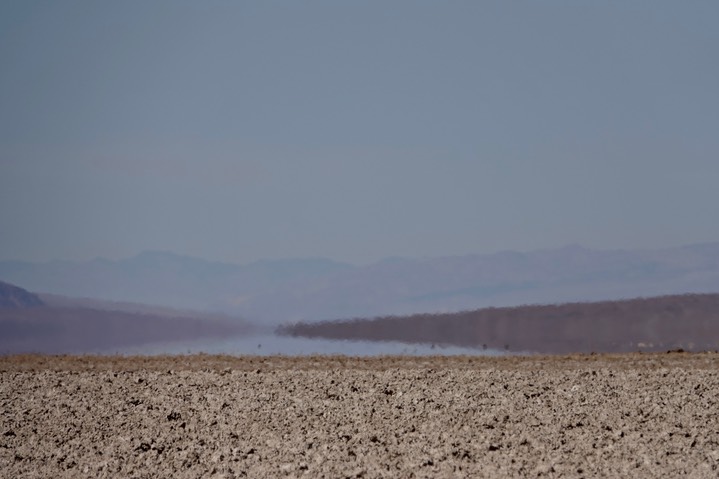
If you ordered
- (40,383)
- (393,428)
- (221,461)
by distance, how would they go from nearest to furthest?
(221,461) → (393,428) → (40,383)

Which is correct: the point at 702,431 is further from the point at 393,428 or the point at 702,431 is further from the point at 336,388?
the point at 336,388

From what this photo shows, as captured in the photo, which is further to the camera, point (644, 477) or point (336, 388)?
point (336, 388)

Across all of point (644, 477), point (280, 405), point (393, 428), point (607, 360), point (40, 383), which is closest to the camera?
point (644, 477)

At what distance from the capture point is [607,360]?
25.3m

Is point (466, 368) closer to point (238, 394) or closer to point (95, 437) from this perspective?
point (238, 394)

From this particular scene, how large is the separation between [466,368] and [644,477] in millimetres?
8561

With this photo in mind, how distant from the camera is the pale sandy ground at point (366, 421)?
639 inches

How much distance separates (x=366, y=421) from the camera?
18406 mm

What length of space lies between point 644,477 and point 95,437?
7375 mm

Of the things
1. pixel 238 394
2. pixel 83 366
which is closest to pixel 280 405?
pixel 238 394

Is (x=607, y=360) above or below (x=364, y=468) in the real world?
above

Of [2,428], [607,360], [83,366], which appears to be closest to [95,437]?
[2,428]

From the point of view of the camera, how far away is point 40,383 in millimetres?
22516

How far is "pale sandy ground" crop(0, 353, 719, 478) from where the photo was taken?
16.2 metres
